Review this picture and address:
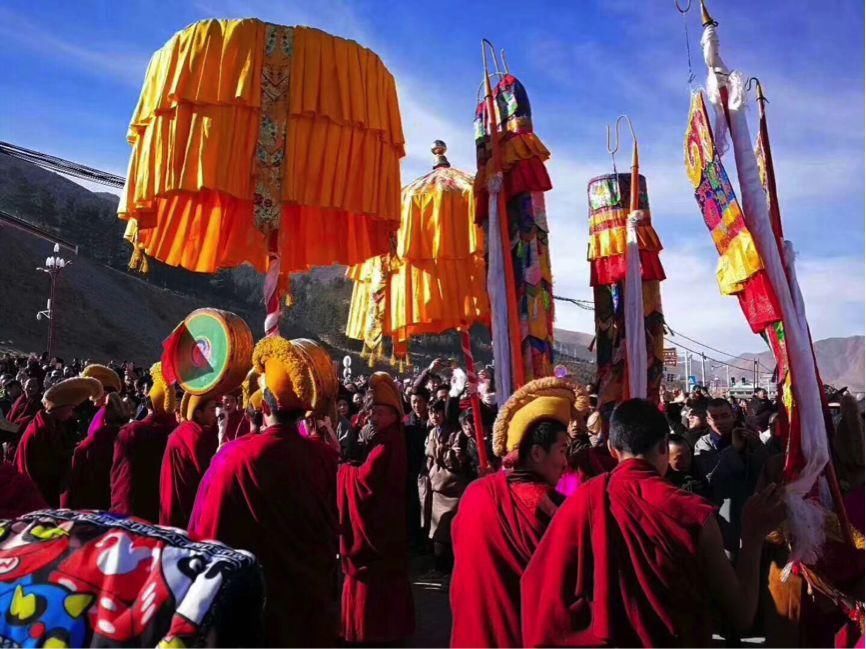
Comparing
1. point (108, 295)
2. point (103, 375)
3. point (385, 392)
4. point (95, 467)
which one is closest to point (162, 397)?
point (95, 467)

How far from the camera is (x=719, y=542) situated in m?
2.17

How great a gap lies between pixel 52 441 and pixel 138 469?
1252mm

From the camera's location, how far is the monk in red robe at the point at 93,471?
5.54 metres

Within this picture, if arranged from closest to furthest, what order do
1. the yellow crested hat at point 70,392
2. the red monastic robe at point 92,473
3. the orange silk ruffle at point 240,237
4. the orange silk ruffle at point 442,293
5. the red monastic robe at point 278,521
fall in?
the red monastic robe at point 278,521 < the red monastic robe at point 92,473 < the orange silk ruffle at point 240,237 < the yellow crested hat at point 70,392 < the orange silk ruffle at point 442,293

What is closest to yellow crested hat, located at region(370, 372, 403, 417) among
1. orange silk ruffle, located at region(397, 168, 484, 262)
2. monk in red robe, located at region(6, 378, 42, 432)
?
orange silk ruffle, located at region(397, 168, 484, 262)

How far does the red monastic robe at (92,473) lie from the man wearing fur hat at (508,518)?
12.3 feet

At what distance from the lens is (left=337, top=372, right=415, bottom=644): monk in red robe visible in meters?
4.75

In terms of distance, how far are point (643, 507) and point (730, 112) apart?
1667mm

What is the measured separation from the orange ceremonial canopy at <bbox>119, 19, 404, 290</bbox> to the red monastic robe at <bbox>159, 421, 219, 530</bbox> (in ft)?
3.81

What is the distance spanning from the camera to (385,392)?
15.9 feet

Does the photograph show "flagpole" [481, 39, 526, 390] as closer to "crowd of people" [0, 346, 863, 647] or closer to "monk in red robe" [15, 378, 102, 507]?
"crowd of people" [0, 346, 863, 647]

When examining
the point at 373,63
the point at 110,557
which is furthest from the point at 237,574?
the point at 373,63

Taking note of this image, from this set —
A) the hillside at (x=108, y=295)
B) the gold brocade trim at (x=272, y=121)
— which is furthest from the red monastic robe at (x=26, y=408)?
the hillside at (x=108, y=295)

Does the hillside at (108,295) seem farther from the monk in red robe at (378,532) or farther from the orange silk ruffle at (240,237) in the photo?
the monk in red robe at (378,532)
